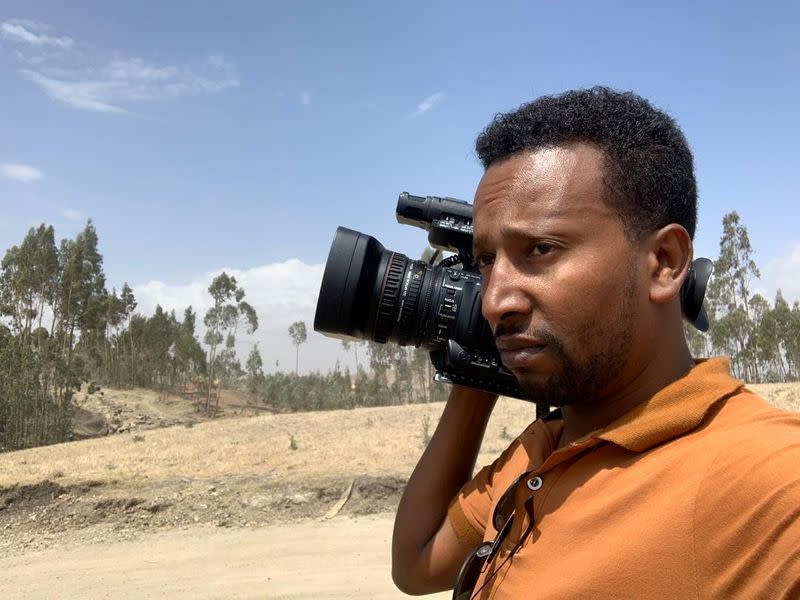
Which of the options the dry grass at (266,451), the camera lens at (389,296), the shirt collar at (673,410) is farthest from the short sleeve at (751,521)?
the dry grass at (266,451)

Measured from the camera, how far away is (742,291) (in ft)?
98.8

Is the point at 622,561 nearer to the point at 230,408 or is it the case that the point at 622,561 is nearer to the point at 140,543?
the point at 140,543

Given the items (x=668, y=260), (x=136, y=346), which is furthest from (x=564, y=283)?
(x=136, y=346)

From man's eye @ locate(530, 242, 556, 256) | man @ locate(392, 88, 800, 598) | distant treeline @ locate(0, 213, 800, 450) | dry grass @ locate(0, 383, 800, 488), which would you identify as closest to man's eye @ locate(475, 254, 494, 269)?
man @ locate(392, 88, 800, 598)

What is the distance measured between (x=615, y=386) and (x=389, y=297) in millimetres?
686

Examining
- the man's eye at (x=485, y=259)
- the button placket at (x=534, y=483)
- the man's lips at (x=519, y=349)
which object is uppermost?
the man's eye at (x=485, y=259)

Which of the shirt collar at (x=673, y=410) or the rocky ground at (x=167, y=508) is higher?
the shirt collar at (x=673, y=410)

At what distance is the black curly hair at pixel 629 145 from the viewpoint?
3.41ft

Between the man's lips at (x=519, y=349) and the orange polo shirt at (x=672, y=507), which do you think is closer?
the orange polo shirt at (x=672, y=507)

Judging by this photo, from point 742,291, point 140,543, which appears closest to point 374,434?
point 140,543

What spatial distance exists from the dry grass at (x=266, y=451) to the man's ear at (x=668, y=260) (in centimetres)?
760

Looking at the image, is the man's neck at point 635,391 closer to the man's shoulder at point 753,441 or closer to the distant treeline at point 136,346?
the man's shoulder at point 753,441

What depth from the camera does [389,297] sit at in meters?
1.63

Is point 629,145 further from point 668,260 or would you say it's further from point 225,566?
point 225,566
